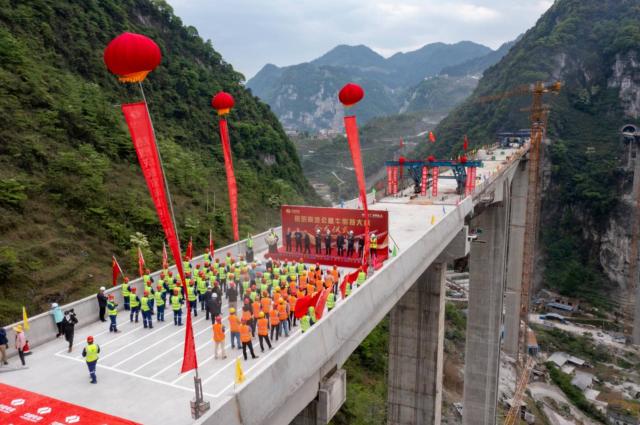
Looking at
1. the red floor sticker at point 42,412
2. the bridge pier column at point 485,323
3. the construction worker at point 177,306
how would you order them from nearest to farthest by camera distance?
1. the red floor sticker at point 42,412
2. the construction worker at point 177,306
3. the bridge pier column at point 485,323

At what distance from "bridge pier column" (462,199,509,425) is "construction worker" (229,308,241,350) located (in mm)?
29453

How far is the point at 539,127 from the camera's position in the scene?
5916 centimetres

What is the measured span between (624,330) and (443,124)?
73.6 metres

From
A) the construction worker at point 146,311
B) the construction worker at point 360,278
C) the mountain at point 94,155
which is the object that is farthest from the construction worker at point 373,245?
the mountain at point 94,155

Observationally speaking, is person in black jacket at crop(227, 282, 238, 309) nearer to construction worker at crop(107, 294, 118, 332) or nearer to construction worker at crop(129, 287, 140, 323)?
construction worker at crop(129, 287, 140, 323)

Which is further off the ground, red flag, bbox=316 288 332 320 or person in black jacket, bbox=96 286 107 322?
red flag, bbox=316 288 332 320

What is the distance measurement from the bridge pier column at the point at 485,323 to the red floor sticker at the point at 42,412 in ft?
109

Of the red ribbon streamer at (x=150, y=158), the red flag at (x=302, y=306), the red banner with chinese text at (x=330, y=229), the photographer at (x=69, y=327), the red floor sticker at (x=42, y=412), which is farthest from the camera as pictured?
the red banner with chinese text at (x=330, y=229)

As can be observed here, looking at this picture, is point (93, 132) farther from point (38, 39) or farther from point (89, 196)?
point (38, 39)

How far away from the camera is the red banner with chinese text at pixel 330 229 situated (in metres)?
19.1

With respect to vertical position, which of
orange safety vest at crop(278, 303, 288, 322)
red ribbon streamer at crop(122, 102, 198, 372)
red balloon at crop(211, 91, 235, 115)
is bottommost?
orange safety vest at crop(278, 303, 288, 322)

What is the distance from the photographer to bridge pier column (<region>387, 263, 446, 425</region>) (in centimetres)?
2219

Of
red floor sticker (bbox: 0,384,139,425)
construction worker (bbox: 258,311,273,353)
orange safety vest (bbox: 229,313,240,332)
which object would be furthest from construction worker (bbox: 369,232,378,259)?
red floor sticker (bbox: 0,384,139,425)

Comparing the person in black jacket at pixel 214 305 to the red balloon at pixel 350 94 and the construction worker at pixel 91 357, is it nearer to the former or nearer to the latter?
the construction worker at pixel 91 357
